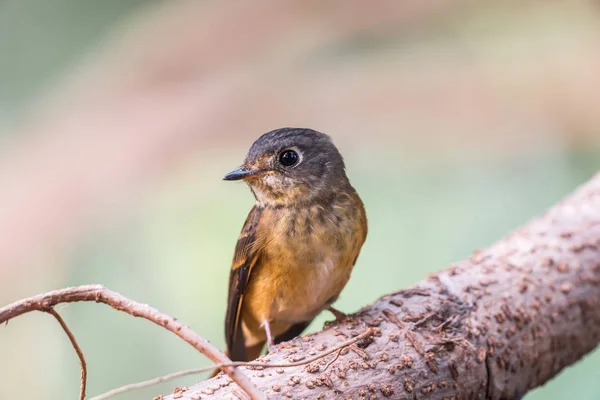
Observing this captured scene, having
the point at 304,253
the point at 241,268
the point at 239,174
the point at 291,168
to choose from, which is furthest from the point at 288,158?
the point at 241,268

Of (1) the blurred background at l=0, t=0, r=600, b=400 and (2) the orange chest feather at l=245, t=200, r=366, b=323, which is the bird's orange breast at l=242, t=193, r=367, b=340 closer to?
(2) the orange chest feather at l=245, t=200, r=366, b=323

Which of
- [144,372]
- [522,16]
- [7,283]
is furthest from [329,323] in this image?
[522,16]

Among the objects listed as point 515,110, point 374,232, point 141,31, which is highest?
point 141,31

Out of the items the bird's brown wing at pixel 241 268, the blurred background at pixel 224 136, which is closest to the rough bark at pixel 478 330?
the bird's brown wing at pixel 241 268

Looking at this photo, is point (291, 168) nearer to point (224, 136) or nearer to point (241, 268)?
point (241, 268)

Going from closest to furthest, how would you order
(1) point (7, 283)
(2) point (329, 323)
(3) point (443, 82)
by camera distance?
(2) point (329, 323), (1) point (7, 283), (3) point (443, 82)

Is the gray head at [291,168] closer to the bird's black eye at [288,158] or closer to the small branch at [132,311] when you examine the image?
the bird's black eye at [288,158]

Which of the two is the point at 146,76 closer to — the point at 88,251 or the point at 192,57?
the point at 192,57
